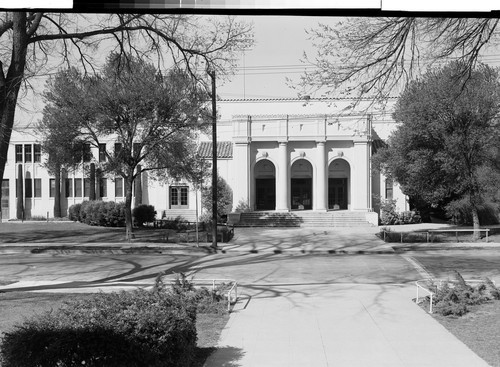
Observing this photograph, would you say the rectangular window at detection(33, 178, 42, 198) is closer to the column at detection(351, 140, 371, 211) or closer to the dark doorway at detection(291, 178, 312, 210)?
the dark doorway at detection(291, 178, 312, 210)

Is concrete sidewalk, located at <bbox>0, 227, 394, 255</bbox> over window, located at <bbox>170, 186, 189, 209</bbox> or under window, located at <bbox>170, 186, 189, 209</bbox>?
under

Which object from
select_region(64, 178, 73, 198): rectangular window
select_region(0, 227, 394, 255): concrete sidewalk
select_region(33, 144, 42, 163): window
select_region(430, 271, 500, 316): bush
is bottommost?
select_region(0, 227, 394, 255): concrete sidewalk

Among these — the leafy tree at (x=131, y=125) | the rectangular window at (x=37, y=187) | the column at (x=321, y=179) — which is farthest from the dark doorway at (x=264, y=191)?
the rectangular window at (x=37, y=187)

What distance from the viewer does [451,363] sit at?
7.68 metres

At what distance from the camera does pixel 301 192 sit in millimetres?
46562

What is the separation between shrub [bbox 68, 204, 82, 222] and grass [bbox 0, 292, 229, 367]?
29.1m

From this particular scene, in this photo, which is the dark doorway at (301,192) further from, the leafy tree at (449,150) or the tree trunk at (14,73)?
the tree trunk at (14,73)

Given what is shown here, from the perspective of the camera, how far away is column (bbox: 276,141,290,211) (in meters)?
42.8

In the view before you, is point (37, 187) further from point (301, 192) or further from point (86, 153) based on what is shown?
point (301, 192)

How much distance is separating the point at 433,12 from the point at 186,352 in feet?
15.5

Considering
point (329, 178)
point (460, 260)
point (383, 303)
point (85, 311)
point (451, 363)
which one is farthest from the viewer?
point (329, 178)

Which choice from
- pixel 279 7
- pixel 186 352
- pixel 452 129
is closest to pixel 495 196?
pixel 452 129

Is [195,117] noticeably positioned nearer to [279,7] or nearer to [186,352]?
[186,352]

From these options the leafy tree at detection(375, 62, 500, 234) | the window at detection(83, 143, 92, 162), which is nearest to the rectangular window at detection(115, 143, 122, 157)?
the window at detection(83, 143, 92, 162)
